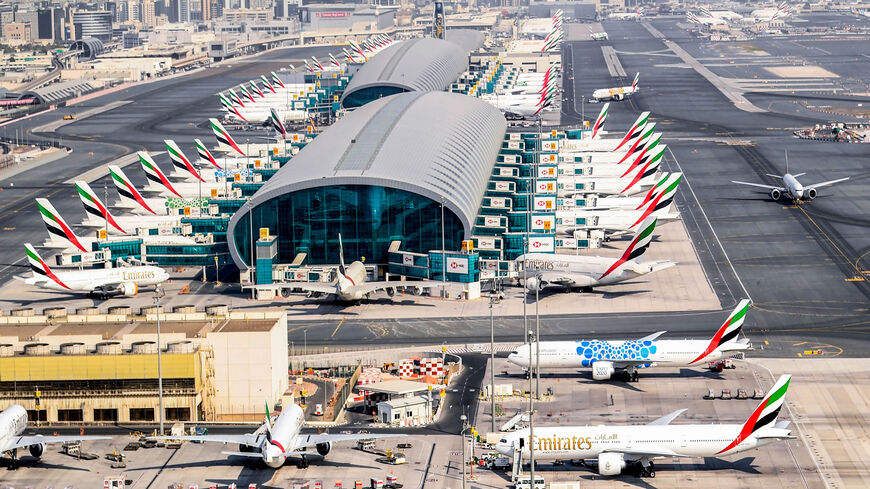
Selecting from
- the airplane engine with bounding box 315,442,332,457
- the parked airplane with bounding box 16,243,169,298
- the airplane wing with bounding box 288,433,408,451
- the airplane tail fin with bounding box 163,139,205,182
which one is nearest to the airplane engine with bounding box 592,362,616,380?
the airplane wing with bounding box 288,433,408,451

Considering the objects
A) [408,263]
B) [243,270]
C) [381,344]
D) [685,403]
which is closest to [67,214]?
[243,270]

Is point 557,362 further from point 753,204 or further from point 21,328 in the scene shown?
point 753,204

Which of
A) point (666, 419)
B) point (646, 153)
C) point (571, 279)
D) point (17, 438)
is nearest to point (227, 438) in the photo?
point (17, 438)

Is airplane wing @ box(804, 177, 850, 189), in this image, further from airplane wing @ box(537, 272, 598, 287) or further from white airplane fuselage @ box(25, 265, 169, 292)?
white airplane fuselage @ box(25, 265, 169, 292)

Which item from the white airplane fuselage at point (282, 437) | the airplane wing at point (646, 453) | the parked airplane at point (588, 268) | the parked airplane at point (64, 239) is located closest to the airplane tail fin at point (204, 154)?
the parked airplane at point (64, 239)

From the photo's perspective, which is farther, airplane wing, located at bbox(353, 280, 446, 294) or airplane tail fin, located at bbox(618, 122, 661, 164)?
airplane tail fin, located at bbox(618, 122, 661, 164)

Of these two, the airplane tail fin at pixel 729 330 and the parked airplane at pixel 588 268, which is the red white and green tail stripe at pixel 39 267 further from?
A: the airplane tail fin at pixel 729 330
